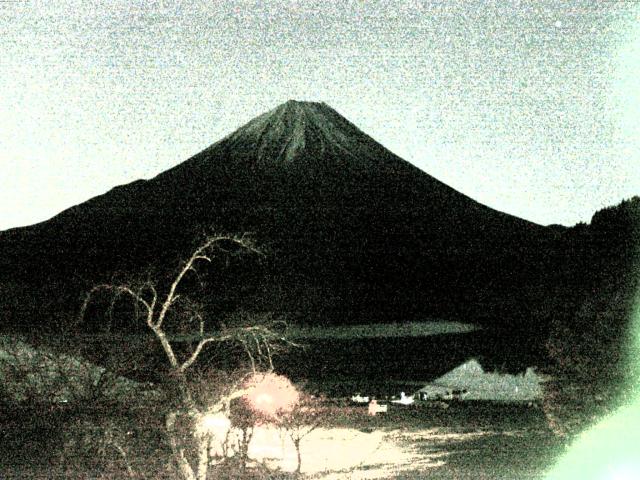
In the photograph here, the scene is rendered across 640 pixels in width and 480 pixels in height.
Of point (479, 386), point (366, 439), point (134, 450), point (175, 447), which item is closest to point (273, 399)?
point (134, 450)

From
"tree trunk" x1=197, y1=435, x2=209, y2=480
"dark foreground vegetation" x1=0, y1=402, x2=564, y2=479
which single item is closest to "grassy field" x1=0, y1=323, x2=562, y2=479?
"dark foreground vegetation" x1=0, y1=402, x2=564, y2=479

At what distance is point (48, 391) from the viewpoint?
558 inches

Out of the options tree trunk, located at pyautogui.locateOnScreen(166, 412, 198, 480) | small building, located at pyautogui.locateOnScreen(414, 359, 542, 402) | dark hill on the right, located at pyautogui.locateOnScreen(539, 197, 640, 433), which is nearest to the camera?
tree trunk, located at pyautogui.locateOnScreen(166, 412, 198, 480)

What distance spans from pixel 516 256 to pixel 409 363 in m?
49.2

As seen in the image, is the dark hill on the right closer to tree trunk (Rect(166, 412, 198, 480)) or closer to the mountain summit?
tree trunk (Rect(166, 412, 198, 480))

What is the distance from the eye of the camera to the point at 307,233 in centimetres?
10388

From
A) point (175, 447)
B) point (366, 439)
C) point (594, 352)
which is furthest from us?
point (366, 439)

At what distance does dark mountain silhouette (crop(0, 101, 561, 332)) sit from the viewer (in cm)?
7862

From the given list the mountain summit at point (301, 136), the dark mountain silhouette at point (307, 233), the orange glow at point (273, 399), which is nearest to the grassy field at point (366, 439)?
the orange glow at point (273, 399)

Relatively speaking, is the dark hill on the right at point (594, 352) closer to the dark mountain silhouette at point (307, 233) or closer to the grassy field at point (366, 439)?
the grassy field at point (366, 439)

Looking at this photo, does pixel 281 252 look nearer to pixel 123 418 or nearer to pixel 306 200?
pixel 306 200

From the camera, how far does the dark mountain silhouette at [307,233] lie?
7862cm

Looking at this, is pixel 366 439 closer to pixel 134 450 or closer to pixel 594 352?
pixel 134 450

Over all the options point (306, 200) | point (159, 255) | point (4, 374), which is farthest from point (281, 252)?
point (4, 374)
